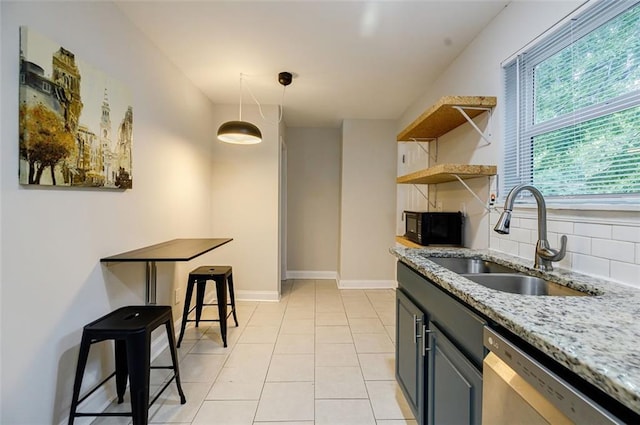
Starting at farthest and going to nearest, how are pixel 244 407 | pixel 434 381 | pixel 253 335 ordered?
pixel 253 335 → pixel 244 407 → pixel 434 381

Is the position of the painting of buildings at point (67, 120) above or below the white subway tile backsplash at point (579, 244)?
above

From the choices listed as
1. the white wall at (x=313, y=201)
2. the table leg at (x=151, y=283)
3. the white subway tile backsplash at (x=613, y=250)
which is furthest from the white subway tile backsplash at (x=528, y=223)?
the white wall at (x=313, y=201)

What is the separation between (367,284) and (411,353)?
2727 mm

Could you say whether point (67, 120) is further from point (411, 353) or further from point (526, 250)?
point (526, 250)

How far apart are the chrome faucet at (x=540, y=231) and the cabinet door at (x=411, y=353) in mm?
566

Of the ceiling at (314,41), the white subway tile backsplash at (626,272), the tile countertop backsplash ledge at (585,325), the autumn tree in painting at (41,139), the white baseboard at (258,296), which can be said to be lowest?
the white baseboard at (258,296)

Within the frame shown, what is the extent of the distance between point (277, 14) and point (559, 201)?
6.49 feet

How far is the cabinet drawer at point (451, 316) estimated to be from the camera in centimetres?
94

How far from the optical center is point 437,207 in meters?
2.79

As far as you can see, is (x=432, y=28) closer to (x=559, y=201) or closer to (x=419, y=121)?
(x=419, y=121)

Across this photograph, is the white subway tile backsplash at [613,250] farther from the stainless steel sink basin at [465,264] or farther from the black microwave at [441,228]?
the black microwave at [441,228]

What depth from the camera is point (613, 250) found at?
1.12 meters

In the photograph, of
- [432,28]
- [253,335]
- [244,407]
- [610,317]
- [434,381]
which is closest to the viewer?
[610,317]

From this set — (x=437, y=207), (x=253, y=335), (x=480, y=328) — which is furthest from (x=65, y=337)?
(x=437, y=207)
